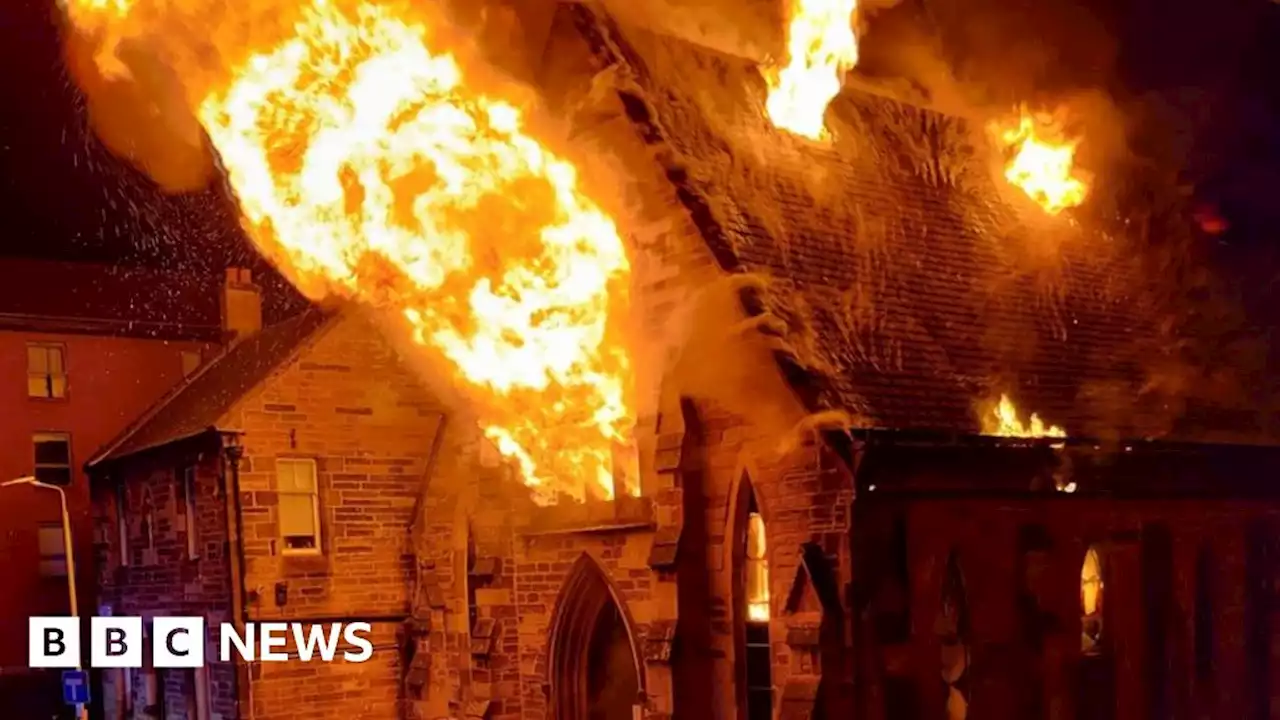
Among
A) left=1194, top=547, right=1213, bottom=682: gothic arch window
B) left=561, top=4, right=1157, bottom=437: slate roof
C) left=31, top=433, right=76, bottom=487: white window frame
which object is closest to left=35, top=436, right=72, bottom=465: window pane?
left=31, top=433, right=76, bottom=487: white window frame

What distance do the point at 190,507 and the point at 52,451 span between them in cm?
1257

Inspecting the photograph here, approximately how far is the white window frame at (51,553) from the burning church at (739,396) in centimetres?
1593

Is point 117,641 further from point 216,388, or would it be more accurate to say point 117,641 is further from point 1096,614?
point 1096,614

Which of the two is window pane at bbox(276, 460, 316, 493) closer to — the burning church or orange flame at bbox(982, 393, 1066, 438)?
the burning church

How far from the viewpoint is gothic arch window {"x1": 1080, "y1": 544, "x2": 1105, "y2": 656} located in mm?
14289

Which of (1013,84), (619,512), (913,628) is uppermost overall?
(1013,84)

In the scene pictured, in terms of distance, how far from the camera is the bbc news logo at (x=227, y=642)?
19.7m

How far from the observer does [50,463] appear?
3136 centimetres

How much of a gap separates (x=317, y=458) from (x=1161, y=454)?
42.6 ft

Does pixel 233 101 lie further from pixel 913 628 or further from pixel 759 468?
pixel 913 628

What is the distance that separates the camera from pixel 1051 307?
15578mm

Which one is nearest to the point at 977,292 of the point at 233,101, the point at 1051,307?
the point at 1051,307

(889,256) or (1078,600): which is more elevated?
(889,256)

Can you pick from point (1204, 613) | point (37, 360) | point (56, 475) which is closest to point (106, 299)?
point (37, 360)
